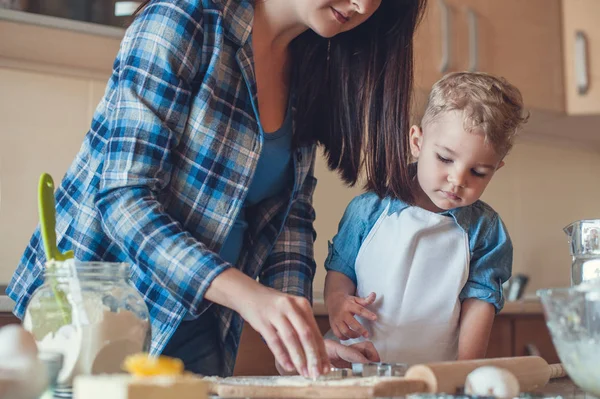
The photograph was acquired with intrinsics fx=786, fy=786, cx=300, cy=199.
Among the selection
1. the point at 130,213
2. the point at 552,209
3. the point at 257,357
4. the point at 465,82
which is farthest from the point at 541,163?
the point at 130,213

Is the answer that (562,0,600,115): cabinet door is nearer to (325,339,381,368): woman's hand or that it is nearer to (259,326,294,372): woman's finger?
(325,339,381,368): woman's hand

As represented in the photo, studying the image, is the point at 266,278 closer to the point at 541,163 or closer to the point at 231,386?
the point at 231,386

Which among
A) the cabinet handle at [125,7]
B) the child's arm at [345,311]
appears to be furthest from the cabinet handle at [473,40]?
the child's arm at [345,311]

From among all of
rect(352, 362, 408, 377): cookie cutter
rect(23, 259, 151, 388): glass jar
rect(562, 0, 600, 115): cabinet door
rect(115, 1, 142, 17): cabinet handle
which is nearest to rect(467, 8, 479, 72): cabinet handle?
rect(562, 0, 600, 115): cabinet door

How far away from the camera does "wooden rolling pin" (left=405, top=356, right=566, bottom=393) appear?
77 centimetres

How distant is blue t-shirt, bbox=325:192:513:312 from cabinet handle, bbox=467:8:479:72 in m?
1.23

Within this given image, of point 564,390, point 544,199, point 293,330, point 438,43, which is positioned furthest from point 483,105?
point 544,199

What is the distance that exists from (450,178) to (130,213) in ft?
1.92

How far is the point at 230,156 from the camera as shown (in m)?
1.11

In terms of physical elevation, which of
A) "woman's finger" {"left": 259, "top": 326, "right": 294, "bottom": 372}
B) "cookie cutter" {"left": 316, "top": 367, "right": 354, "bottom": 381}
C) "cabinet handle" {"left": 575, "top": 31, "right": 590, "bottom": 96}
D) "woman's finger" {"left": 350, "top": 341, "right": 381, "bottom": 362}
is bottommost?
"woman's finger" {"left": 350, "top": 341, "right": 381, "bottom": 362}

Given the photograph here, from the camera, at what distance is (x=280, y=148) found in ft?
4.00

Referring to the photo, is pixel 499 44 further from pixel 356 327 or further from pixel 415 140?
pixel 356 327

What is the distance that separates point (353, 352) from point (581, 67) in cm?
195

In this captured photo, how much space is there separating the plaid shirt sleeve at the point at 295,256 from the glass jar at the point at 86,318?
1.80 feet
